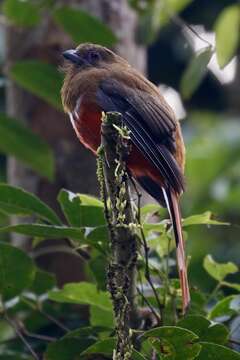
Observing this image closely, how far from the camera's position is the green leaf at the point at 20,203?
2.73 metres

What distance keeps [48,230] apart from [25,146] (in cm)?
115

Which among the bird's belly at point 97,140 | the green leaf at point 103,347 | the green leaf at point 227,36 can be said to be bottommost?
the green leaf at point 103,347

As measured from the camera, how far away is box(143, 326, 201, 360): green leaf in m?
2.29

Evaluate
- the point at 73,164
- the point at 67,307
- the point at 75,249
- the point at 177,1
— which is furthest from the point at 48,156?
the point at 177,1

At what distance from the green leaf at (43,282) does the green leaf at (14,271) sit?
204mm

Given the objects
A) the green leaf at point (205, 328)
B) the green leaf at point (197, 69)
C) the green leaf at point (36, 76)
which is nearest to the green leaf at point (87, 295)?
the green leaf at point (205, 328)

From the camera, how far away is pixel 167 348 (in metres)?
2.34

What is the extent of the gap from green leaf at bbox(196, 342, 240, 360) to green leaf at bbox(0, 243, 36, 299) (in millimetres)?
658

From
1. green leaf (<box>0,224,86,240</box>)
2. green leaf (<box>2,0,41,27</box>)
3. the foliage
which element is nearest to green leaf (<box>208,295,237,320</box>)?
the foliage

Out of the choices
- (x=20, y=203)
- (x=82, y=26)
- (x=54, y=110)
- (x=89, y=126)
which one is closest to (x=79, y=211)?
(x=20, y=203)

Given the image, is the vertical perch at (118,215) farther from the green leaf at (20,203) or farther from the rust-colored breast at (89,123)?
the rust-colored breast at (89,123)

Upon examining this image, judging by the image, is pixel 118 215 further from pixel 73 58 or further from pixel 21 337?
pixel 73 58

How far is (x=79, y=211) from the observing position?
2752mm

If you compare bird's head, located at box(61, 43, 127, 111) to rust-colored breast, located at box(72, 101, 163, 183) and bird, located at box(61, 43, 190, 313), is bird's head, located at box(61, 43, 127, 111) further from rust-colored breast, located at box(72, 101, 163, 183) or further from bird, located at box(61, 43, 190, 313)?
rust-colored breast, located at box(72, 101, 163, 183)
